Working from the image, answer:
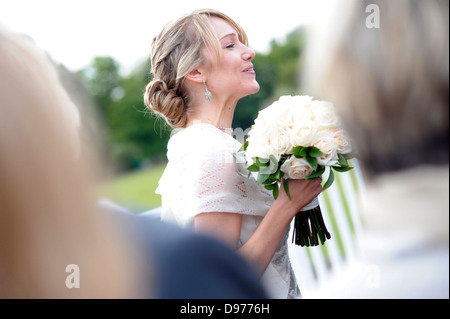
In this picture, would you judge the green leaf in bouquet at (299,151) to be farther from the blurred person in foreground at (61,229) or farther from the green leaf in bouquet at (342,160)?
the blurred person in foreground at (61,229)

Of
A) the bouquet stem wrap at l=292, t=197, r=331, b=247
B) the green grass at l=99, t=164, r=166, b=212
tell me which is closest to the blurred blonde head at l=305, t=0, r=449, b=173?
the bouquet stem wrap at l=292, t=197, r=331, b=247

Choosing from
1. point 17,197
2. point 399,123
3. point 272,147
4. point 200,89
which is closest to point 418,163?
point 399,123

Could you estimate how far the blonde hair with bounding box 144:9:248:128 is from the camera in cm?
220

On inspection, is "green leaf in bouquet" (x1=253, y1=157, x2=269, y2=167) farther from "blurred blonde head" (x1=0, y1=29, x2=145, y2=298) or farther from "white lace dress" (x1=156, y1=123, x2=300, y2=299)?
"blurred blonde head" (x1=0, y1=29, x2=145, y2=298)

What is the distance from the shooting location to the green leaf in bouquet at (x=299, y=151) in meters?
1.83

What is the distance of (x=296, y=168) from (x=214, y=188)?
365 mm

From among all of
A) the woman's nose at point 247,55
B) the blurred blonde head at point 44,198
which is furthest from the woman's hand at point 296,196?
the blurred blonde head at point 44,198

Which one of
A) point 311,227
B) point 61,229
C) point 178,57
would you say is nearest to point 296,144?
point 311,227

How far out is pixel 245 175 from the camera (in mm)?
2113

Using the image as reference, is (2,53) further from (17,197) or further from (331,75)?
(331,75)

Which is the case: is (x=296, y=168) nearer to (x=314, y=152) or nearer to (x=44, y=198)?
(x=314, y=152)

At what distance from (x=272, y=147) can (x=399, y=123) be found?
37.6 inches

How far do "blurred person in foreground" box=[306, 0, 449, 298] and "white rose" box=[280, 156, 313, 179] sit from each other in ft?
2.65
